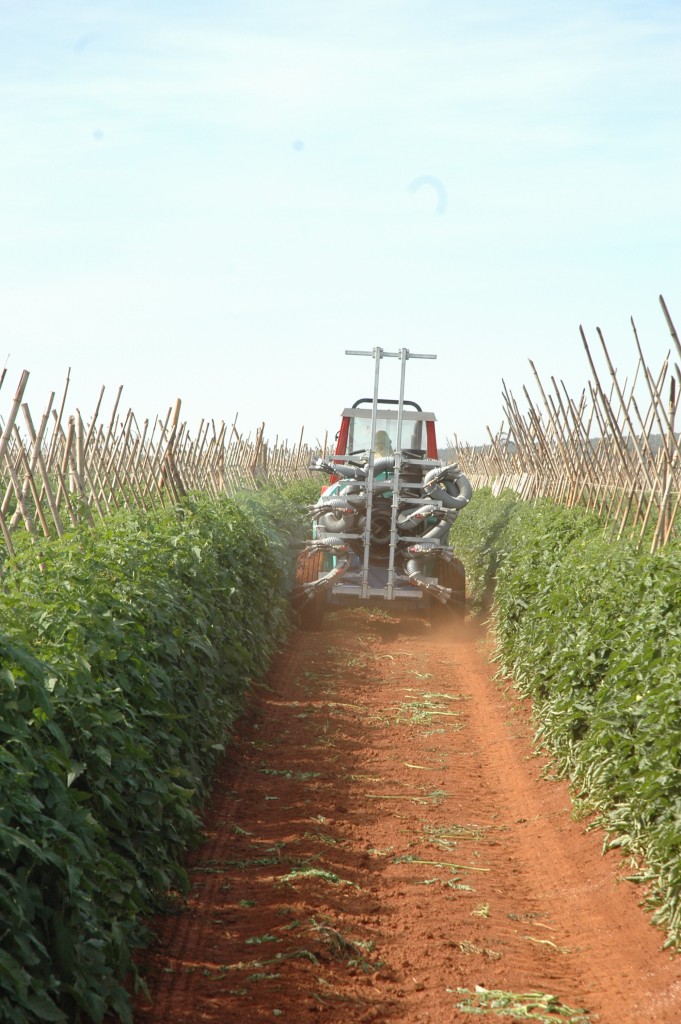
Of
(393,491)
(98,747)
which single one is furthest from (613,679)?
(393,491)

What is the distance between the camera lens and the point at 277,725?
8281mm

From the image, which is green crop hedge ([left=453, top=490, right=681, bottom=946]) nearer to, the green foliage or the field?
the field

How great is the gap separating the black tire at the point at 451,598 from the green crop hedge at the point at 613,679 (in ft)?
5.85

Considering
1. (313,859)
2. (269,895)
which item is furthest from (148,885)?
(313,859)

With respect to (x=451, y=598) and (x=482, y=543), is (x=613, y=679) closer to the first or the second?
(x=451, y=598)

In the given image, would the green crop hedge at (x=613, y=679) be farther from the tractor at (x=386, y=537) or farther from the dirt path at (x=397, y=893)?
the tractor at (x=386, y=537)

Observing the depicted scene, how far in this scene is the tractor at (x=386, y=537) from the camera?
11.9 metres

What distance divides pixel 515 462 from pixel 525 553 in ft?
53.7

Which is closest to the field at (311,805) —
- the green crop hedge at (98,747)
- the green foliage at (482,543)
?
the green crop hedge at (98,747)

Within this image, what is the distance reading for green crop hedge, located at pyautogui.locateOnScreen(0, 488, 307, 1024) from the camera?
3.34 metres

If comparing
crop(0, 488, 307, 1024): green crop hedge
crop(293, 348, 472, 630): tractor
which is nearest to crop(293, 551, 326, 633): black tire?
crop(293, 348, 472, 630): tractor

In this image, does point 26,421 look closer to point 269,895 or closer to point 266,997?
point 269,895

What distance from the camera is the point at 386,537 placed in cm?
1239

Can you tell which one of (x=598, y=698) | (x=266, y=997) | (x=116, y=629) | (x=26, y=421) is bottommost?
(x=266, y=997)
